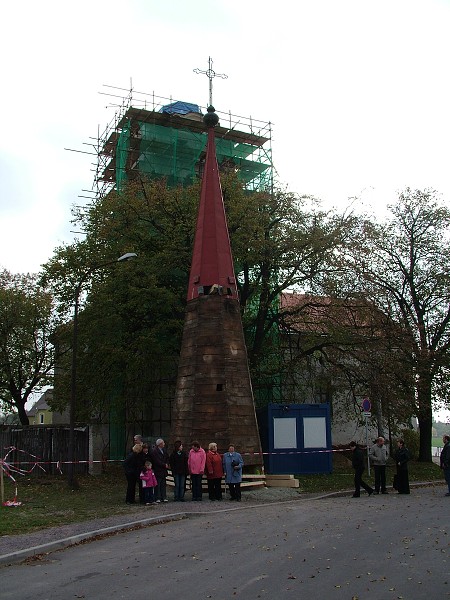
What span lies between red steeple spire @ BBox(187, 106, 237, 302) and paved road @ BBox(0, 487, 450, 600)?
8232mm

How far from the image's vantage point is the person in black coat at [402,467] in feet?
59.0

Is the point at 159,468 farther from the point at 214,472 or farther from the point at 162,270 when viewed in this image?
the point at 162,270

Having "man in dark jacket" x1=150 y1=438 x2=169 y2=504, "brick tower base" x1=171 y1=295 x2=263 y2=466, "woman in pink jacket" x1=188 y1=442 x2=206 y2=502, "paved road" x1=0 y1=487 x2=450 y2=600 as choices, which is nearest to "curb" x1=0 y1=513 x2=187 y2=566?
"paved road" x1=0 y1=487 x2=450 y2=600

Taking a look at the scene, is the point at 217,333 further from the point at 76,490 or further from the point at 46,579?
the point at 46,579

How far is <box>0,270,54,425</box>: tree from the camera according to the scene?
40.8 meters

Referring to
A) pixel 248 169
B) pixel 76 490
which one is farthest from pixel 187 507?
pixel 248 169

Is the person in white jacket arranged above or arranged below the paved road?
above

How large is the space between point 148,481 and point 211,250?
285 inches

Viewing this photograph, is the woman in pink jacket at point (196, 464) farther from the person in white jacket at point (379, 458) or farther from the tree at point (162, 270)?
the tree at point (162, 270)

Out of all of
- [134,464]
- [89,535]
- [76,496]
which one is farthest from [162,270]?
[89,535]

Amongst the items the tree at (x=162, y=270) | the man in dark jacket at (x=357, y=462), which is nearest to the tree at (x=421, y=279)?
the tree at (x=162, y=270)

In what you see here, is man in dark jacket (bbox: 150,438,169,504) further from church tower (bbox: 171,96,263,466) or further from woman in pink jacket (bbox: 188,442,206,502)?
church tower (bbox: 171,96,263,466)

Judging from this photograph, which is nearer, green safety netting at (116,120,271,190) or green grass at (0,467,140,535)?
green grass at (0,467,140,535)

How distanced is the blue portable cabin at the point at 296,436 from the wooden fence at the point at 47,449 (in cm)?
731
